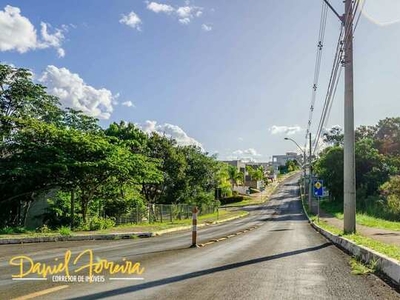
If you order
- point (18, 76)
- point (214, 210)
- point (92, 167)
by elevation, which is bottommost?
point (214, 210)

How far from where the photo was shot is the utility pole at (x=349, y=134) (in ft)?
53.3

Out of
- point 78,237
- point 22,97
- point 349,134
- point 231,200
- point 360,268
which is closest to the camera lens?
point 360,268

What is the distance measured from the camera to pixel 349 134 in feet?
53.8

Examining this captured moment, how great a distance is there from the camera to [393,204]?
128 feet

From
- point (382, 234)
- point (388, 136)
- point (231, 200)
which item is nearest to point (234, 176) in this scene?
point (231, 200)

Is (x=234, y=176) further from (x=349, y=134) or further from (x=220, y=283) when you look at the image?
(x=220, y=283)

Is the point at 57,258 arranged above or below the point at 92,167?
below

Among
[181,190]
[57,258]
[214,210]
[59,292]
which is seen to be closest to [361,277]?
[59,292]

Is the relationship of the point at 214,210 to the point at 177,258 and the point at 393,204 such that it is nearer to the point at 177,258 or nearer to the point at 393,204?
the point at 393,204

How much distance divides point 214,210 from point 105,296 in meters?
59.8

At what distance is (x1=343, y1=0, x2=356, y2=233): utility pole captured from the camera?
53.3 ft

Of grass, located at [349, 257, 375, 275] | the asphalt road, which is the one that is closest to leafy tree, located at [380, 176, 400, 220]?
grass, located at [349, 257, 375, 275]

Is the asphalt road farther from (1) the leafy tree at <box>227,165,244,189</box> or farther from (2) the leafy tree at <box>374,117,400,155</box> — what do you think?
(1) the leafy tree at <box>227,165,244,189</box>

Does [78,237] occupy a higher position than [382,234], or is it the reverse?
[382,234]
